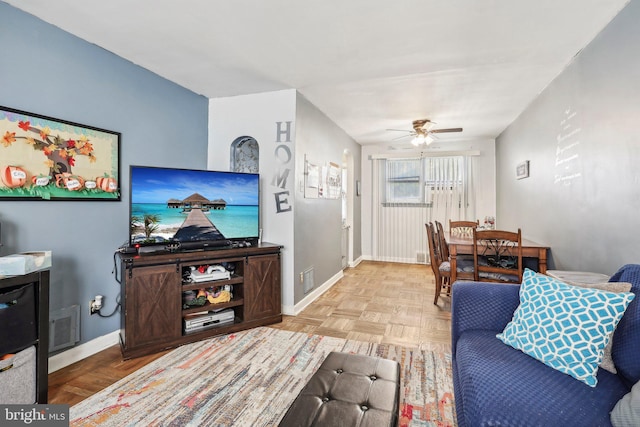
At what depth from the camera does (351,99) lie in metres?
3.68

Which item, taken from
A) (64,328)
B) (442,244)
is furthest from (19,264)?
(442,244)

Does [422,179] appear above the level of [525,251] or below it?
above

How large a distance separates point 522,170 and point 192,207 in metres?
4.14

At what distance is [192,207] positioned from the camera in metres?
2.80

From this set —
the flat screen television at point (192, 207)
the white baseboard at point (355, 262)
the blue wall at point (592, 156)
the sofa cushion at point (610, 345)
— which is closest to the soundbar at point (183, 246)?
the flat screen television at point (192, 207)

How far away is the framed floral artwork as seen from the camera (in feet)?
6.50

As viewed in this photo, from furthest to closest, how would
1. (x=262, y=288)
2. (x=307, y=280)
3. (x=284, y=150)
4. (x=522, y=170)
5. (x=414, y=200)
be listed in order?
(x=414, y=200)
(x=522, y=170)
(x=307, y=280)
(x=284, y=150)
(x=262, y=288)

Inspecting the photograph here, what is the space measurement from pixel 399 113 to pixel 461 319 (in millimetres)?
3169

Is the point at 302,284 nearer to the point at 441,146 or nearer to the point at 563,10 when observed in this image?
the point at 563,10

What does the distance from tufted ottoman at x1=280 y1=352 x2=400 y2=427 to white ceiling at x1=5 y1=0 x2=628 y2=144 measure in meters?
2.17

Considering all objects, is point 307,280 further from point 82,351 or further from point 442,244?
point 82,351

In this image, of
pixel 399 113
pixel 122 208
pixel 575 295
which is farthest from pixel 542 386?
pixel 399 113

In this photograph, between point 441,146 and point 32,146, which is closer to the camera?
point 32,146

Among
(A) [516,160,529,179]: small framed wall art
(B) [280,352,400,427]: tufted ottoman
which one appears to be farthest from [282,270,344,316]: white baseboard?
(A) [516,160,529,179]: small framed wall art
